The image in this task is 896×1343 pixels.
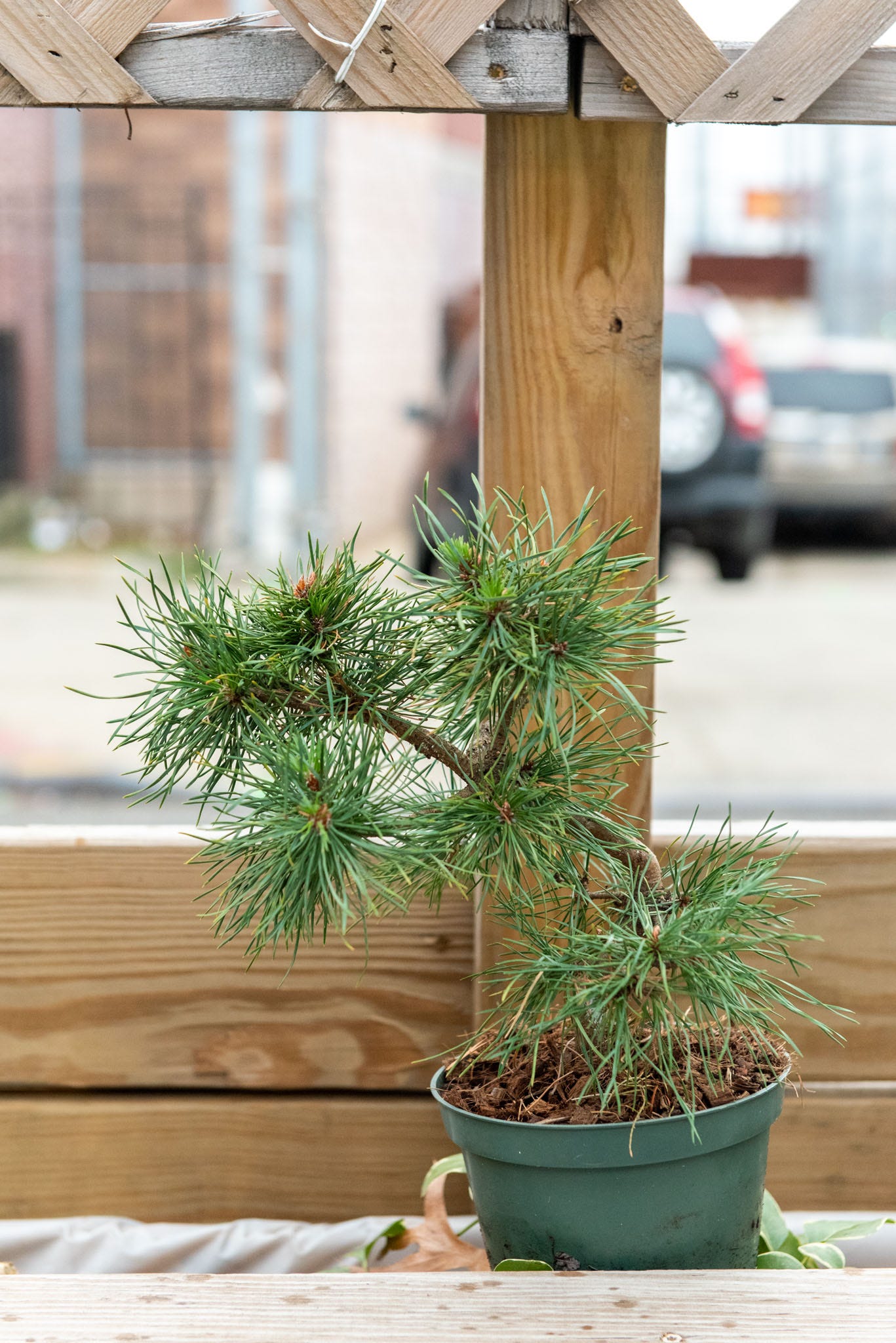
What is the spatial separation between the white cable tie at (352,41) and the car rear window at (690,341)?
225 inches

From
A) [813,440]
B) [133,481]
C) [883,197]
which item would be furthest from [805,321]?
[133,481]

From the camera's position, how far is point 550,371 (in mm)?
1099

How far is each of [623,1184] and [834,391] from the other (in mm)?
7830

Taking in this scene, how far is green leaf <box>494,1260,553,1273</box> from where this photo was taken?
0.89 m

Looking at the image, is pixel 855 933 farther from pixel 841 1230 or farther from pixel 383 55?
pixel 383 55

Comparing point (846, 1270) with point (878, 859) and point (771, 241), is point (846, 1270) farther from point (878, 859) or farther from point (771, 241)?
point (771, 241)

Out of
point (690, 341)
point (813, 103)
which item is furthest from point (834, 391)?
point (813, 103)

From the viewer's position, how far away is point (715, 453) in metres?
6.32

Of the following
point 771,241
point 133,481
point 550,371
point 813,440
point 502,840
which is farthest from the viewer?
point 771,241

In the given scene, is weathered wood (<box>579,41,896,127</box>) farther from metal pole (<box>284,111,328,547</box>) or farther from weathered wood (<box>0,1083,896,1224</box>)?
metal pole (<box>284,111,328,547</box>)

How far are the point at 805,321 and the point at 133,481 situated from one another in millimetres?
7573

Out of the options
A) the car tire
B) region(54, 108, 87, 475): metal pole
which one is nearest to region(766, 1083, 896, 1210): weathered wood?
the car tire

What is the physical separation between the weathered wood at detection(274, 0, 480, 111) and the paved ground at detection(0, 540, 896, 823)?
2783mm

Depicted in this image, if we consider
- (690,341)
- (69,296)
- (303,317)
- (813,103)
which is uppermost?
(69,296)
